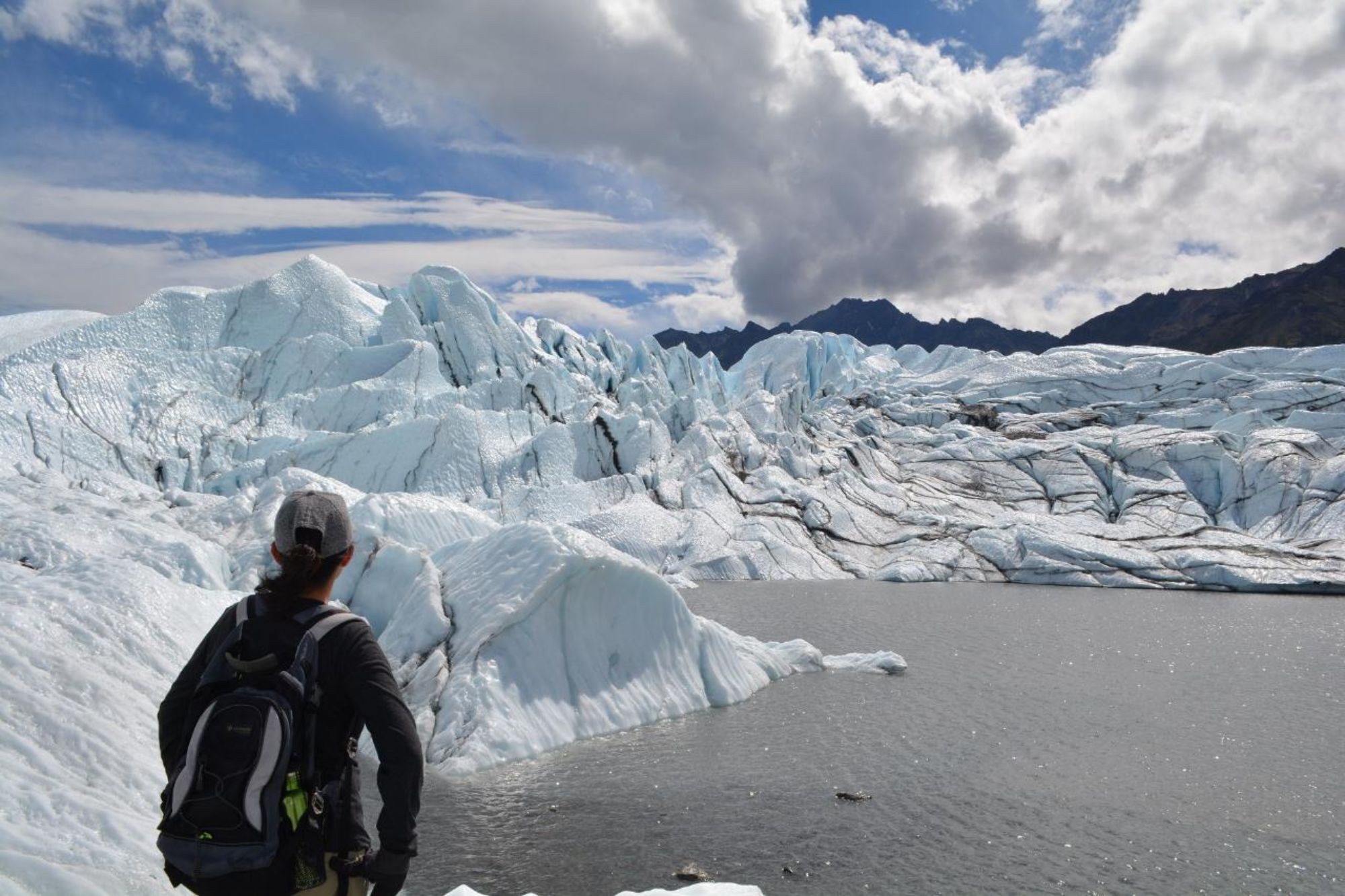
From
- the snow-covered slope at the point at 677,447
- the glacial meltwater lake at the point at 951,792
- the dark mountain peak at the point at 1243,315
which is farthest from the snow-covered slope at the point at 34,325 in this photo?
the dark mountain peak at the point at 1243,315

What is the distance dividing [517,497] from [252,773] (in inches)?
1566

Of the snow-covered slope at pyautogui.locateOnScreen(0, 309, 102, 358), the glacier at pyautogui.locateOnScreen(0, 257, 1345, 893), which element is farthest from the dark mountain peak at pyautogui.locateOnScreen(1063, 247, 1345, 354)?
the snow-covered slope at pyautogui.locateOnScreen(0, 309, 102, 358)

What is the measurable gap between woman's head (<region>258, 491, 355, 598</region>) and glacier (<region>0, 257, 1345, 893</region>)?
3.01 m

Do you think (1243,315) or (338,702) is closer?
(338,702)

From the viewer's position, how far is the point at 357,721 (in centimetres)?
261

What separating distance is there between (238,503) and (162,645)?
16179 mm

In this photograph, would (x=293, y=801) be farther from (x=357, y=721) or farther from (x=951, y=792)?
(x=951, y=792)

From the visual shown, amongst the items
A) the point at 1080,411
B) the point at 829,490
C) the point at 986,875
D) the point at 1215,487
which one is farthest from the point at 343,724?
the point at 1080,411

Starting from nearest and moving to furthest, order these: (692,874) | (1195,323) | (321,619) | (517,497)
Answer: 1. (321,619)
2. (692,874)
3. (517,497)
4. (1195,323)

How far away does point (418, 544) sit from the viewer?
1972cm

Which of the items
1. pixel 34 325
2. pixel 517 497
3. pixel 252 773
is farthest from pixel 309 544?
pixel 34 325

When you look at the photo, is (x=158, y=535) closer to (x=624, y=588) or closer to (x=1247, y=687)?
(x=624, y=588)

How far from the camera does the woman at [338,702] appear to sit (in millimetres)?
2465

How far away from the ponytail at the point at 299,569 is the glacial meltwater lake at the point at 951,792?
6425 mm
